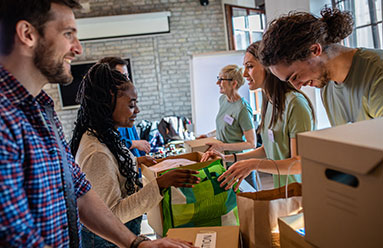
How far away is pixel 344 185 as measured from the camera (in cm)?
58

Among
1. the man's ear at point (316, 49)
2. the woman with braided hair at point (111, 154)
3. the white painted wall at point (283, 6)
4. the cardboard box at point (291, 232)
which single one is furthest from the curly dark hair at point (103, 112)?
the white painted wall at point (283, 6)

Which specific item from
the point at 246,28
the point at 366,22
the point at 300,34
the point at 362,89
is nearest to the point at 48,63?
the point at 300,34

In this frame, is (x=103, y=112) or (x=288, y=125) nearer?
(x=103, y=112)

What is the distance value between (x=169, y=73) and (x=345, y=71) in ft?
18.5

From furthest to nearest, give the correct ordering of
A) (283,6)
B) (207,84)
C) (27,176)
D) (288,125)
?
(207,84) → (283,6) → (288,125) → (27,176)

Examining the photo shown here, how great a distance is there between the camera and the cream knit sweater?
1.14 m

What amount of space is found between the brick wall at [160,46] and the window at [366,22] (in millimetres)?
4035

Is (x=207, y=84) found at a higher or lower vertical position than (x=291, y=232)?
higher

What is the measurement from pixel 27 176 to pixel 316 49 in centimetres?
104

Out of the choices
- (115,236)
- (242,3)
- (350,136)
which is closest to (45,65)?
(115,236)

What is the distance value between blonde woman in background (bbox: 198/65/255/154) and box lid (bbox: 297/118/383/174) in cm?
166

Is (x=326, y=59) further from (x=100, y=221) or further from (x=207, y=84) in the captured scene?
(x=207, y=84)

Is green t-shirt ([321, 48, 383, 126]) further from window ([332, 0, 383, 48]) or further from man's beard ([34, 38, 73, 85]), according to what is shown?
window ([332, 0, 383, 48])

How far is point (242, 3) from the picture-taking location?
552cm
